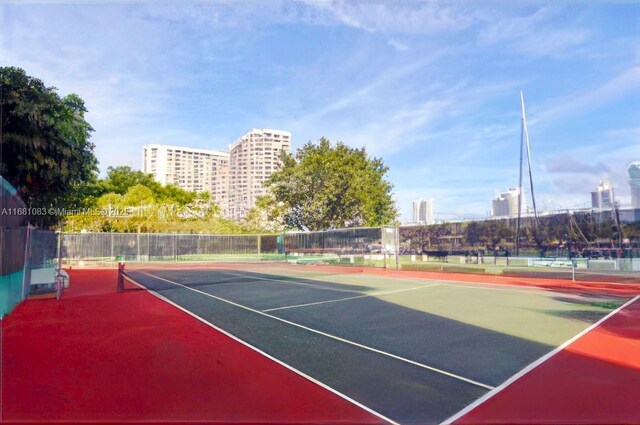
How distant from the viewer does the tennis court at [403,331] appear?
530 cm

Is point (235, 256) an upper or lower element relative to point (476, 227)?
lower

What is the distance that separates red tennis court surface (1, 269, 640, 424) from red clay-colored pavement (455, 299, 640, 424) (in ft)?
0.04

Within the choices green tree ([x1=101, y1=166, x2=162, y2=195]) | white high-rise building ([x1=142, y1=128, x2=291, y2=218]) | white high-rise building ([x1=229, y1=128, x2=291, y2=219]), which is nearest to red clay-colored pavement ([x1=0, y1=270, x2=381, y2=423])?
white high-rise building ([x1=142, y1=128, x2=291, y2=218])

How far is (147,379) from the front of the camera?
18.1 ft

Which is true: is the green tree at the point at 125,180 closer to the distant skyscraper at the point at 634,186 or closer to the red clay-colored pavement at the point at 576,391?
the distant skyscraper at the point at 634,186

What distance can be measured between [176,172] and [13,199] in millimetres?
100228

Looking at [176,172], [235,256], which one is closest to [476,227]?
[235,256]

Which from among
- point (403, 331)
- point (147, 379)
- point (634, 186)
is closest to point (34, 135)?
point (147, 379)

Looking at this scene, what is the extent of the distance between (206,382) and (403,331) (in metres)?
4.31

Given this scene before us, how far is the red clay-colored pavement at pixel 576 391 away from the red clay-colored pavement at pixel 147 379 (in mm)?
1581

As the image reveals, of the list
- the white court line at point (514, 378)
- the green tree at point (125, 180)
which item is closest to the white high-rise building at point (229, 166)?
the green tree at point (125, 180)

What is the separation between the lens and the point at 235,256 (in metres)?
35.5

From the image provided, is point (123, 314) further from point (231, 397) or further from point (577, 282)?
point (577, 282)

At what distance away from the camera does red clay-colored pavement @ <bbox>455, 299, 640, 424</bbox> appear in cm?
448
